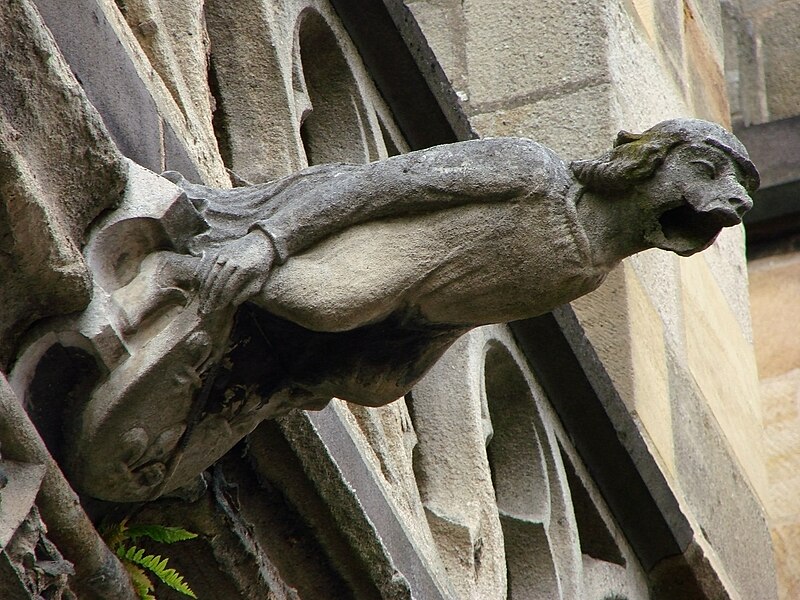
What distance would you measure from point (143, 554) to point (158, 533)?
0.05 metres

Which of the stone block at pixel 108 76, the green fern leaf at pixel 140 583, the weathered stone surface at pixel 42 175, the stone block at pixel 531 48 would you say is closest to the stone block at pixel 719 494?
the stone block at pixel 531 48

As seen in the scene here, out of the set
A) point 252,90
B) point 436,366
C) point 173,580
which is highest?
point 252,90

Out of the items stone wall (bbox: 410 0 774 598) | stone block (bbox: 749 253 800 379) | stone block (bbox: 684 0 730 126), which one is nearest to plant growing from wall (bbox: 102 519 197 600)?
stone wall (bbox: 410 0 774 598)

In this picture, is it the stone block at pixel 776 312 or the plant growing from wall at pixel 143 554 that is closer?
the plant growing from wall at pixel 143 554

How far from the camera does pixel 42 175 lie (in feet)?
8.68

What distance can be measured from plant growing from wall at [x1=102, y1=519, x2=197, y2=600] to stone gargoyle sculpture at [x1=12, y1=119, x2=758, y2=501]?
0.24ft

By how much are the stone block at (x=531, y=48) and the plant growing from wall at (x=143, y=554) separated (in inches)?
112

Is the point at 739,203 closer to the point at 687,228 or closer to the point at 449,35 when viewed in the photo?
the point at 687,228

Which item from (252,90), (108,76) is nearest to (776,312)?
(252,90)

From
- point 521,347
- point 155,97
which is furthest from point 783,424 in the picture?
point 155,97

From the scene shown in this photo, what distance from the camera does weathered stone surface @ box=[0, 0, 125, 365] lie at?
101 inches

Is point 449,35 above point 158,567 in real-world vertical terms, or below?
below

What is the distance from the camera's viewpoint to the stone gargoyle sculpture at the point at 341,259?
2.74 metres

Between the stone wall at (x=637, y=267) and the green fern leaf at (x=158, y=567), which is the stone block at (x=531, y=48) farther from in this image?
the green fern leaf at (x=158, y=567)
